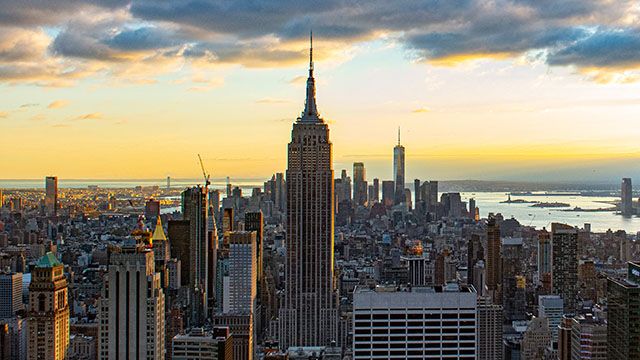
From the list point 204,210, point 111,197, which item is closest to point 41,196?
point 111,197

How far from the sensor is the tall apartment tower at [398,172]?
57.1 m

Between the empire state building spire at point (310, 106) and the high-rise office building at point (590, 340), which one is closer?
the high-rise office building at point (590, 340)

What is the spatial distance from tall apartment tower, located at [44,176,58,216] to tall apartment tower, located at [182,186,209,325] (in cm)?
646

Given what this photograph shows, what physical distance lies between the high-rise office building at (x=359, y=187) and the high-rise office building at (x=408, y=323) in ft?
163

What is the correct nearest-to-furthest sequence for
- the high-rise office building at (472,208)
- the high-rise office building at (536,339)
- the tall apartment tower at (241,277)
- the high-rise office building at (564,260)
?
the high-rise office building at (536,339) < the tall apartment tower at (241,277) < the high-rise office building at (564,260) < the high-rise office building at (472,208)

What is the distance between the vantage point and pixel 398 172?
65.4m

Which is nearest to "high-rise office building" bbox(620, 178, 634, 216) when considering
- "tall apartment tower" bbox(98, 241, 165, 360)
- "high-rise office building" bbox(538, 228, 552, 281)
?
"high-rise office building" bbox(538, 228, 552, 281)


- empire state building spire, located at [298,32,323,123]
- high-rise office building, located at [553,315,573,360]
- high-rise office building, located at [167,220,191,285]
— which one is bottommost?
high-rise office building, located at [553,315,573,360]

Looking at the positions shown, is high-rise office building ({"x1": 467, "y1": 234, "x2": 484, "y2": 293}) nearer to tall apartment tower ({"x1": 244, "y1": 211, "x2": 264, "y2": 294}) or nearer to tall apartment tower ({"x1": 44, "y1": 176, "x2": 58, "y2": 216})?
tall apartment tower ({"x1": 244, "y1": 211, "x2": 264, "y2": 294})

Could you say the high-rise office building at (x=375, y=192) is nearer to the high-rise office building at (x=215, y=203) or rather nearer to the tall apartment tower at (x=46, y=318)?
the high-rise office building at (x=215, y=203)

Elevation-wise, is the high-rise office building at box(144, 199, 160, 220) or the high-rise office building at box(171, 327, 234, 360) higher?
the high-rise office building at box(144, 199, 160, 220)

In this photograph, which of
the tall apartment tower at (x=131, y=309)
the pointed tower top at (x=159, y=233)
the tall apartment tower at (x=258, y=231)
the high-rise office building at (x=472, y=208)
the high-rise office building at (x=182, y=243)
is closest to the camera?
the tall apartment tower at (x=131, y=309)

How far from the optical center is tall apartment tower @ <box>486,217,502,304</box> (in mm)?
40125

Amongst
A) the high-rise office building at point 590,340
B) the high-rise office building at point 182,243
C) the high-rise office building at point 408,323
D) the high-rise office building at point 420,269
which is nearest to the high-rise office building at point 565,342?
the high-rise office building at point 590,340
